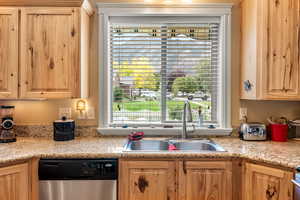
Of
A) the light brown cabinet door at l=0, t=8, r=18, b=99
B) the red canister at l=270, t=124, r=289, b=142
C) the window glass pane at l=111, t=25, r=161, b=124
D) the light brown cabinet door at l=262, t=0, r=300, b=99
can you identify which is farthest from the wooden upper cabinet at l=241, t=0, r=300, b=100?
the light brown cabinet door at l=0, t=8, r=18, b=99

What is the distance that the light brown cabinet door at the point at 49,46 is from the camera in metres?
1.99

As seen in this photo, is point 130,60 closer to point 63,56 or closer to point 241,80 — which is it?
point 63,56

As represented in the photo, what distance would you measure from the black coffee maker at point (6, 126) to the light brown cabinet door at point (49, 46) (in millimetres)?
312

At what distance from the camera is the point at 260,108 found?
2336 millimetres

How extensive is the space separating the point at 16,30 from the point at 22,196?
1.39 m

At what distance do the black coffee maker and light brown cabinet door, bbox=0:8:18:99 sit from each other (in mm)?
215

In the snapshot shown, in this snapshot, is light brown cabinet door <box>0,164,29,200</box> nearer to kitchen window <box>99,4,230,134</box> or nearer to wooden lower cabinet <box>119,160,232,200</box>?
wooden lower cabinet <box>119,160,232,200</box>

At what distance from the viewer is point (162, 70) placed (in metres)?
2.43

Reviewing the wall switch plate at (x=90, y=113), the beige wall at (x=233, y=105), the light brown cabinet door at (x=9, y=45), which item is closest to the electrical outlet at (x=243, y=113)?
the beige wall at (x=233, y=105)

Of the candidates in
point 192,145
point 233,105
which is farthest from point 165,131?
point 233,105

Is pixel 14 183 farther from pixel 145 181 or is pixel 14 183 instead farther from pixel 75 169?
pixel 145 181

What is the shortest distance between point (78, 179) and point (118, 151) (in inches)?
14.1

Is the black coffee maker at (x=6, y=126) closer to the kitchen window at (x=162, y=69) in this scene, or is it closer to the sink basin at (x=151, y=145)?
the kitchen window at (x=162, y=69)

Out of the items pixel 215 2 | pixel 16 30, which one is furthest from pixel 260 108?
pixel 16 30
